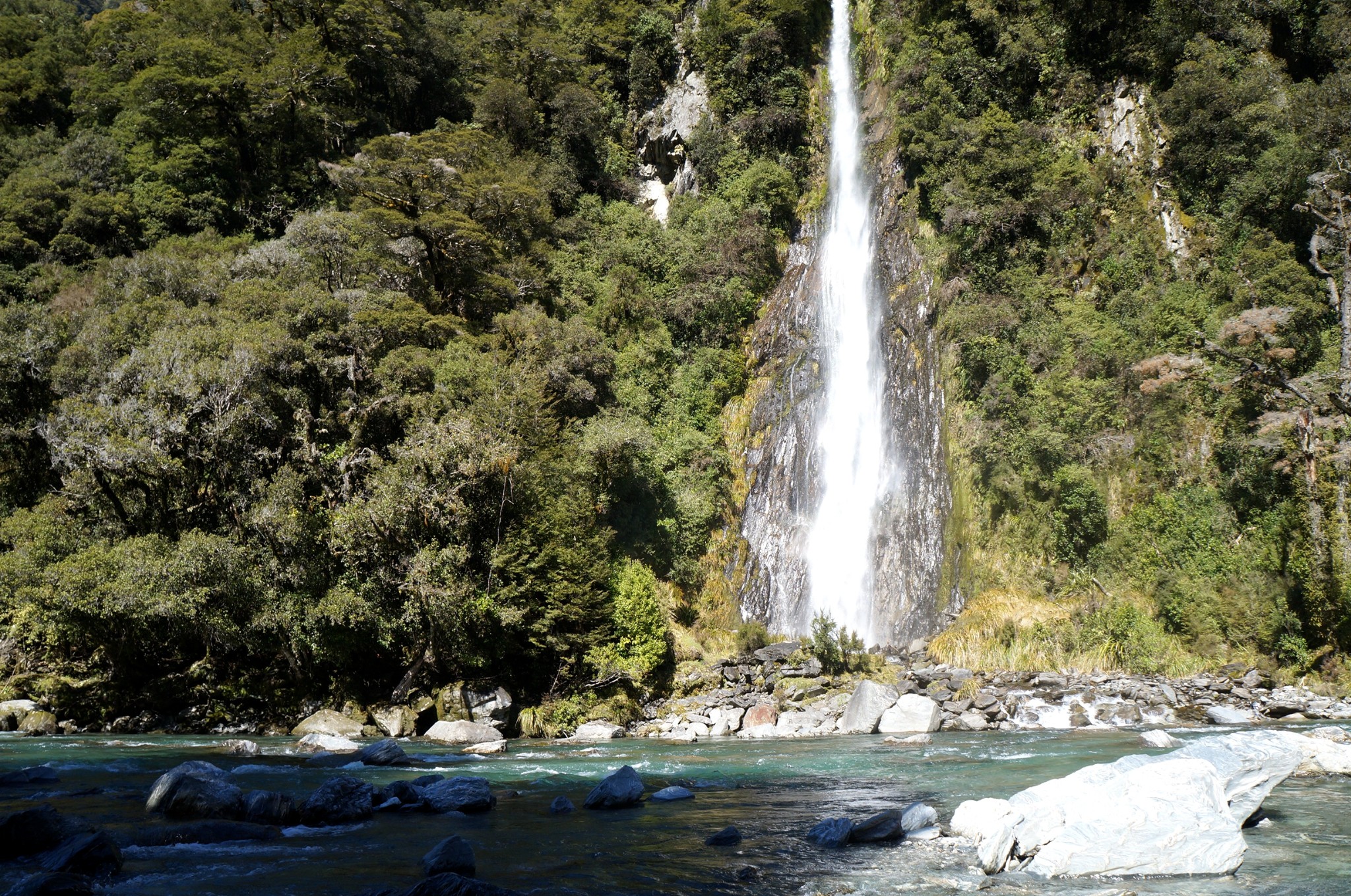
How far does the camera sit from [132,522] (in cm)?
1928

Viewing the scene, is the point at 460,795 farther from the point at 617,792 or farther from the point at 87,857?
the point at 87,857

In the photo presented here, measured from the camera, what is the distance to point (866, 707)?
56.1ft

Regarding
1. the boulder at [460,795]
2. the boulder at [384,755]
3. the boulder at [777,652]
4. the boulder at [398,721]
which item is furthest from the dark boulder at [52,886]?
the boulder at [777,652]

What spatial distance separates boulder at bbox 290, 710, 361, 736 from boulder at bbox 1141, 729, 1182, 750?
15564 mm

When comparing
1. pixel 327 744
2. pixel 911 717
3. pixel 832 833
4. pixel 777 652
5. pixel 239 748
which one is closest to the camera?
pixel 832 833

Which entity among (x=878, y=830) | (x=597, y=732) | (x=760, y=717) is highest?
(x=878, y=830)

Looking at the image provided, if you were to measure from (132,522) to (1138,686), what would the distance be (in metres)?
24.3

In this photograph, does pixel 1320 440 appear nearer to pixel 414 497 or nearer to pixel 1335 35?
pixel 1335 35

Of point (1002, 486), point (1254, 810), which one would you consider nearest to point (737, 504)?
point (1002, 486)

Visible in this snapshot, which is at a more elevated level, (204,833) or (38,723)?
(204,833)

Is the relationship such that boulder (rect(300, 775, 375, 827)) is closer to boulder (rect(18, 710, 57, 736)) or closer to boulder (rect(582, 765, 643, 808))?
boulder (rect(582, 765, 643, 808))

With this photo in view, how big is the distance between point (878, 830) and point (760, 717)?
34.6ft

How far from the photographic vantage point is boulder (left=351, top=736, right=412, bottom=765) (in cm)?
1295

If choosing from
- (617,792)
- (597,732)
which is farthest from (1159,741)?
(597,732)
